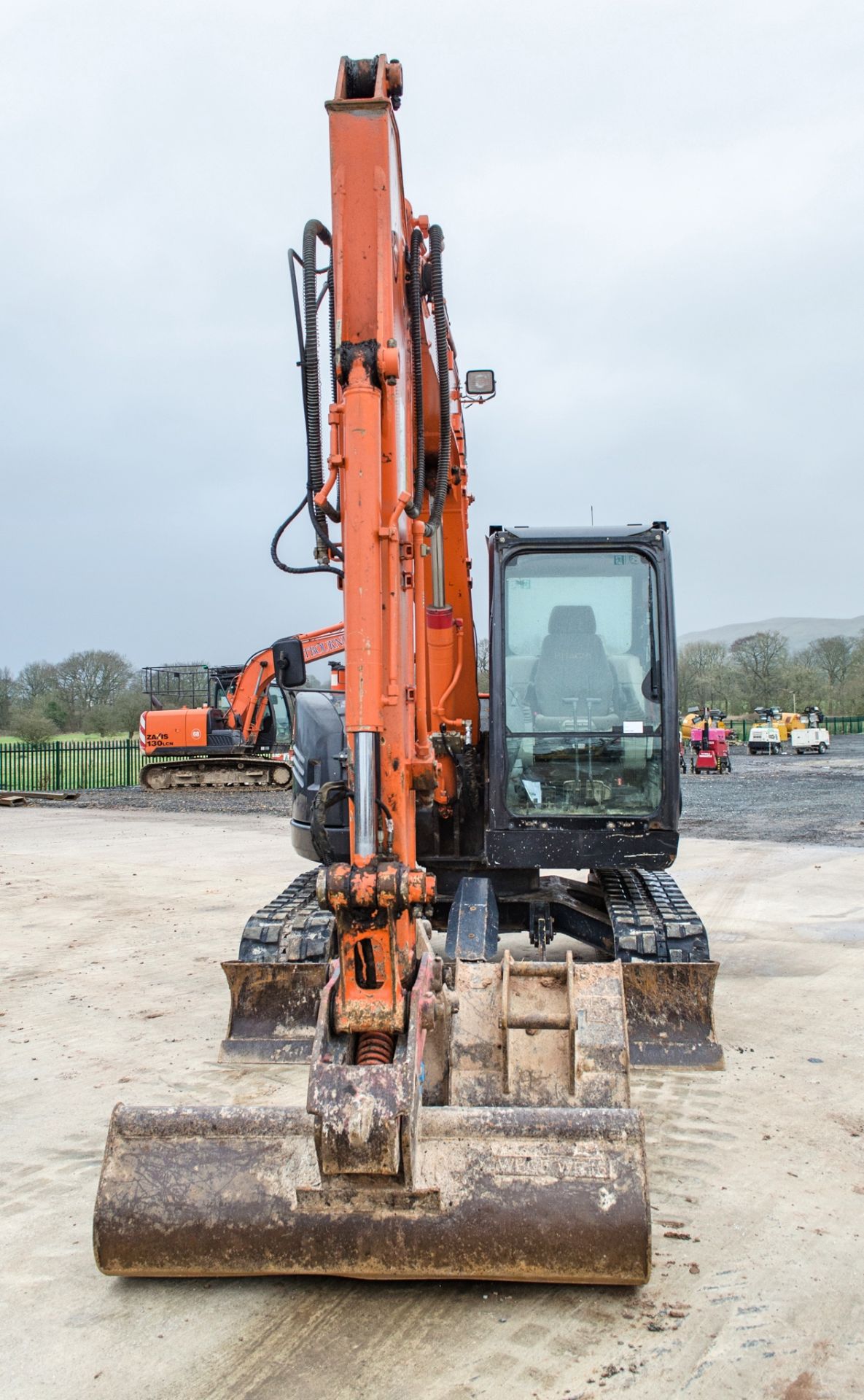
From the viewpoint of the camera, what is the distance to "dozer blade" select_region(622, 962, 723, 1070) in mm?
4938

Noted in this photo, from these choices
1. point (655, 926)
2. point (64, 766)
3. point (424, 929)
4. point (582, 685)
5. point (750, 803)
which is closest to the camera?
point (424, 929)

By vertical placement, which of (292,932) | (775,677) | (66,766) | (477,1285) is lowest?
(477,1285)

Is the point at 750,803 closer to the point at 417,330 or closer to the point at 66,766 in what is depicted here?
the point at 417,330

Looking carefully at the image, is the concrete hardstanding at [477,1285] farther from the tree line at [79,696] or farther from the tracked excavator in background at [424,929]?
the tree line at [79,696]

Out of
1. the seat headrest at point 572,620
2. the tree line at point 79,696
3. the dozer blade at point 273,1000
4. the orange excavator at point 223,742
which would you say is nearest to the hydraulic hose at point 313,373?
the seat headrest at point 572,620

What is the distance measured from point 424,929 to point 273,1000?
6.22 feet

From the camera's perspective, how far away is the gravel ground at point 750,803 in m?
14.6

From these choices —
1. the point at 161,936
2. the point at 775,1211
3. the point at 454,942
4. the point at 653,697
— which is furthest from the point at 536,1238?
Result: the point at 161,936

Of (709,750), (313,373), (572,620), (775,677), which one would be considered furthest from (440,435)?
(775,677)

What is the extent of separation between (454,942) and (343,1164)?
1899mm

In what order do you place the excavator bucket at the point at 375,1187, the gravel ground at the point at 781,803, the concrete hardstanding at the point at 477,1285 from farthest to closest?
1. the gravel ground at the point at 781,803
2. the excavator bucket at the point at 375,1187
3. the concrete hardstanding at the point at 477,1285

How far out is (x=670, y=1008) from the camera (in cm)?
500

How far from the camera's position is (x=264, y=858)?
1238 centimetres

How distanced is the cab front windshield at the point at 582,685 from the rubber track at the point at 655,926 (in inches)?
20.4
